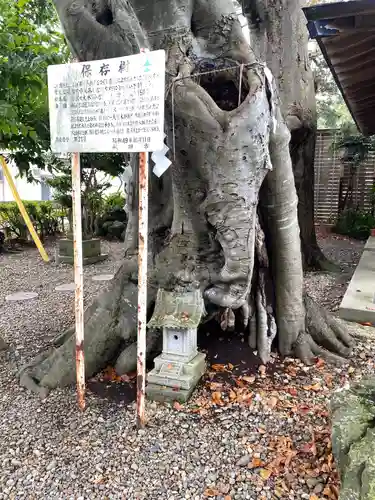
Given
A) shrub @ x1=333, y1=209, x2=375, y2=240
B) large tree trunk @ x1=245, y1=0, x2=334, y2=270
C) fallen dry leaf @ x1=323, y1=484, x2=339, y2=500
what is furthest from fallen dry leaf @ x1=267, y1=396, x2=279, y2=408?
shrub @ x1=333, y1=209, x2=375, y2=240

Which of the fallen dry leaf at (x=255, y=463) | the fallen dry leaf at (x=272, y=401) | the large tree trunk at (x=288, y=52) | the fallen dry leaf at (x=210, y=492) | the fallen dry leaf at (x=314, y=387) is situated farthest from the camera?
A: the large tree trunk at (x=288, y=52)

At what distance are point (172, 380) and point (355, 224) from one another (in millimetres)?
9988

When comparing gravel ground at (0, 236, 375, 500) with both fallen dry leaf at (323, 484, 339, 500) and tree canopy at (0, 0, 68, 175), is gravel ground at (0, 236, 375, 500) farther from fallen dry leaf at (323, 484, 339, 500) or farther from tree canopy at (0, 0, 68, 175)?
tree canopy at (0, 0, 68, 175)

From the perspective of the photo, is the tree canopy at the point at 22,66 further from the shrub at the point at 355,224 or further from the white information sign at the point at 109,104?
the shrub at the point at 355,224

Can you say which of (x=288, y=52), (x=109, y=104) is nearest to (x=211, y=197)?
(x=109, y=104)

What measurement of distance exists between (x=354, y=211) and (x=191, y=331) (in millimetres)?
10348

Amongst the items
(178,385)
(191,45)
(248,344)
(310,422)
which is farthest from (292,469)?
(191,45)

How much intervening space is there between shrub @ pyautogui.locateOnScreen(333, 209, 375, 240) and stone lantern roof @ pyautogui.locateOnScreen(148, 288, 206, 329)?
9.29m

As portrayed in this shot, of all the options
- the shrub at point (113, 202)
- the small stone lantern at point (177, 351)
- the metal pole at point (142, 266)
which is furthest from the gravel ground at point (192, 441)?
the shrub at point (113, 202)

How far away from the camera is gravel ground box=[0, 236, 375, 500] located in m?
2.14

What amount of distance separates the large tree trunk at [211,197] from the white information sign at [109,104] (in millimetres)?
382

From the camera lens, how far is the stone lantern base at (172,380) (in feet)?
9.50

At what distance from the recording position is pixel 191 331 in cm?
301

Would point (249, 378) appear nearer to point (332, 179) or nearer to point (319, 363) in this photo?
point (319, 363)
